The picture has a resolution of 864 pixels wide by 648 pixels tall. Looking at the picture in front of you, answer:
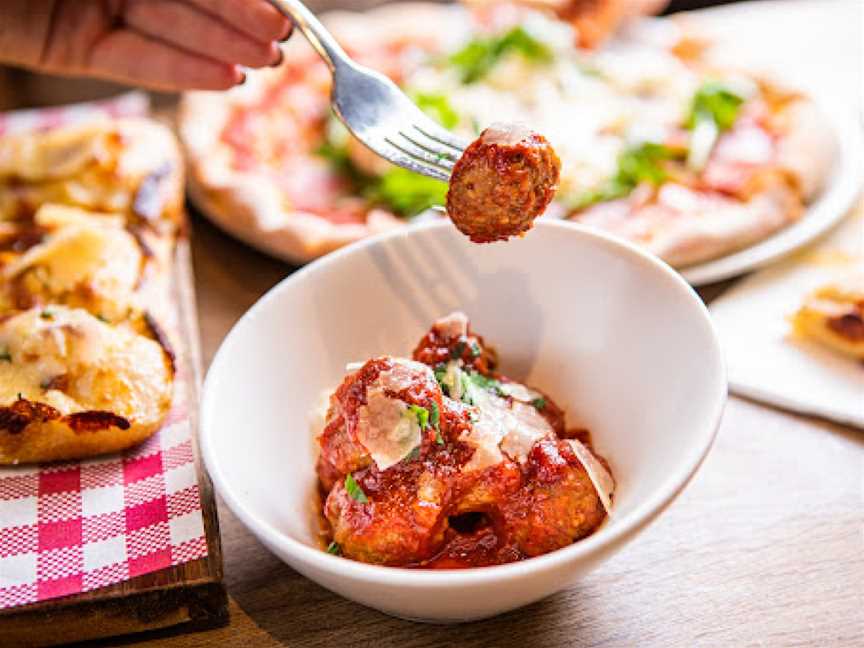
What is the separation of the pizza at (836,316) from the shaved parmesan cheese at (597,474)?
1.02 metres

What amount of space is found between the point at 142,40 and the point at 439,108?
3.88 feet

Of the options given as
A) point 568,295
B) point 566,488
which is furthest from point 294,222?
Result: point 566,488

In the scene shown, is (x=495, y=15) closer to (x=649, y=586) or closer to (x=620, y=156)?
(x=620, y=156)

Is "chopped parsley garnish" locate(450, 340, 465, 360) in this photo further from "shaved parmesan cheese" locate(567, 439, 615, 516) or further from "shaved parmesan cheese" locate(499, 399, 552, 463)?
"shaved parmesan cheese" locate(567, 439, 615, 516)

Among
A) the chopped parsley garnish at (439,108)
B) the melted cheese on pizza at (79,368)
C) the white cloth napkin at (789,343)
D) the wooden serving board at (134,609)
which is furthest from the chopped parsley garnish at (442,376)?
the chopped parsley garnish at (439,108)

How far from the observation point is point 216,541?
6.45 feet

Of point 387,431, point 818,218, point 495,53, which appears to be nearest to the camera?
point 387,431

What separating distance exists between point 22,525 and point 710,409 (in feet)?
4.43

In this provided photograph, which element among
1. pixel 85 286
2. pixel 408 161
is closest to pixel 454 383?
pixel 408 161

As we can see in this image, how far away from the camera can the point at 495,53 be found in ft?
13.3

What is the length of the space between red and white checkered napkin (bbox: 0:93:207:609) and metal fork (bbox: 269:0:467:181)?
77 cm

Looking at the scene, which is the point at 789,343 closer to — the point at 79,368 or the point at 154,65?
the point at 79,368

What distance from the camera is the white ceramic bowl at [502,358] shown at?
1.64 metres

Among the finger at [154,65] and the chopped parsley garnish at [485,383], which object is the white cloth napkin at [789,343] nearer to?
the chopped parsley garnish at [485,383]
